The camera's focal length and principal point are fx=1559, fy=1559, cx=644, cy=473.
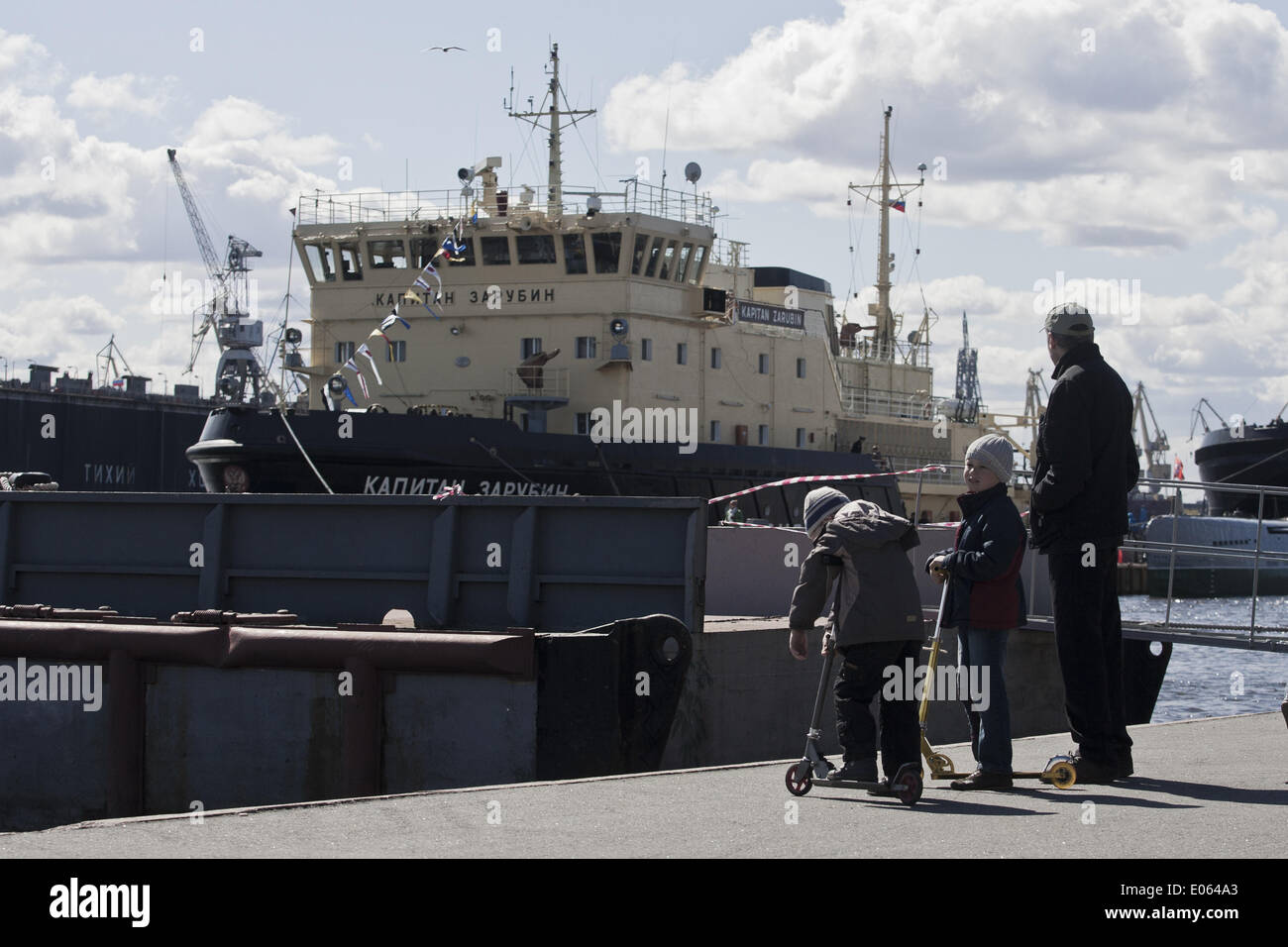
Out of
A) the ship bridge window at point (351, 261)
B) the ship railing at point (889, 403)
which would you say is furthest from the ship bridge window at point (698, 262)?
the ship railing at point (889, 403)

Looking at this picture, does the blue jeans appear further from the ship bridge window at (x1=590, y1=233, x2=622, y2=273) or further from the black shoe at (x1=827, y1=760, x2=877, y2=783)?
the ship bridge window at (x1=590, y1=233, x2=622, y2=273)

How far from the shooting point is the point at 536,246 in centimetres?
2531

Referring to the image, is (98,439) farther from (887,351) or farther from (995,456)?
(995,456)

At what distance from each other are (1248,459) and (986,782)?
5815 cm

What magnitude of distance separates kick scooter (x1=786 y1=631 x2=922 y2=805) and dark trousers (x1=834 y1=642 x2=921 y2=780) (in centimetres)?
10

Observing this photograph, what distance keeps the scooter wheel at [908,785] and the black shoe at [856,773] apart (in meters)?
0.27

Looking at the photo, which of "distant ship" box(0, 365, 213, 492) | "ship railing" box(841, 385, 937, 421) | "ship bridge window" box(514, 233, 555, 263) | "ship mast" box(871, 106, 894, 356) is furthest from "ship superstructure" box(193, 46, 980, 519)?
"distant ship" box(0, 365, 213, 492)

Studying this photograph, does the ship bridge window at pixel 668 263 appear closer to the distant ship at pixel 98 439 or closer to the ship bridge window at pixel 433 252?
the ship bridge window at pixel 433 252

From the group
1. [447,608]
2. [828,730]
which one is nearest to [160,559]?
[447,608]

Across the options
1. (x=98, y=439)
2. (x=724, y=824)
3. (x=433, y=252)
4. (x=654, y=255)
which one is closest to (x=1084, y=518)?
(x=724, y=824)

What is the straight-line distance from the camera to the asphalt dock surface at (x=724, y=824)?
5340 mm

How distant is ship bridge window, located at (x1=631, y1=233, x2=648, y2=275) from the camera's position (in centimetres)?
2516

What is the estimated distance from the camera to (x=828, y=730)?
11312mm

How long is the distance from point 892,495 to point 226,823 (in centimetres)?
2155
